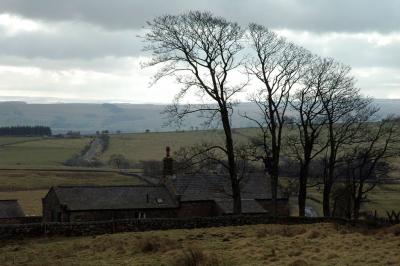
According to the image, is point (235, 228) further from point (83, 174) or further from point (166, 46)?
point (83, 174)

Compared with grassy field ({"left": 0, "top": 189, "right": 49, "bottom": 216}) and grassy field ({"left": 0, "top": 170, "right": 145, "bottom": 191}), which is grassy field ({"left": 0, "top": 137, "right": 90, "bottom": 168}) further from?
grassy field ({"left": 0, "top": 189, "right": 49, "bottom": 216})

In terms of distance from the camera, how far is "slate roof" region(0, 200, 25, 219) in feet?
181

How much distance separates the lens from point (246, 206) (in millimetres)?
53688

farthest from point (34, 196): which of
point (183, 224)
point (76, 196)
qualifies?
point (183, 224)

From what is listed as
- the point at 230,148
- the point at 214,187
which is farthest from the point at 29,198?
the point at 230,148

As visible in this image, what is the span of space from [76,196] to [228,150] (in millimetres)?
20232

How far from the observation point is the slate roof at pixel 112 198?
5044 cm

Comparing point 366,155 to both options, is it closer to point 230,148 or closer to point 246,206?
point 230,148

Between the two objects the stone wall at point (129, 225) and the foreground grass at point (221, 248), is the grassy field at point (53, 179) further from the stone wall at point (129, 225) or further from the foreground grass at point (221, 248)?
the foreground grass at point (221, 248)

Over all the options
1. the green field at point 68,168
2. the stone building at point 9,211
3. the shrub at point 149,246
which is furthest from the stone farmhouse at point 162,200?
the shrub at point 149,246

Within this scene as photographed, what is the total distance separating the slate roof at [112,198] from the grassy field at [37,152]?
9460 centimetres

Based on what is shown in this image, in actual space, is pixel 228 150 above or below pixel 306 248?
above

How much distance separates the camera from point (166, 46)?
3491 cm

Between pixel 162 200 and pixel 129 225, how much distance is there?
18.4 meters
